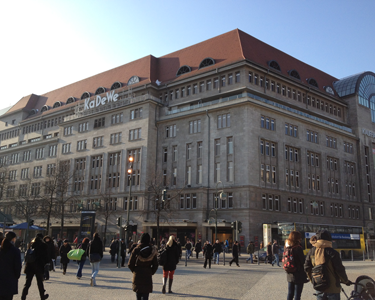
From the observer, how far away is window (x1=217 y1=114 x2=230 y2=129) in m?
51.2

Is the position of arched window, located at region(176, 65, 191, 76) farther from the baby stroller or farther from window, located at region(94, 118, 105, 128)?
the baby stroller

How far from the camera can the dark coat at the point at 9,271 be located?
6793 mm

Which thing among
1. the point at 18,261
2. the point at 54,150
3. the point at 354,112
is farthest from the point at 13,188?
the point at 18,261

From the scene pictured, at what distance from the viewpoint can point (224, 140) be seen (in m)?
50.8

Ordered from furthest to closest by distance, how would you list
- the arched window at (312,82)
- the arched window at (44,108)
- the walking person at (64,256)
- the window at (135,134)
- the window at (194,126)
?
the arched window at (44,108)
the arched window at (312,82)
the window at (135,134)
the window at (194,126)
the walking person at (64,256)

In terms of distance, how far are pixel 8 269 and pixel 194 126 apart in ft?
158

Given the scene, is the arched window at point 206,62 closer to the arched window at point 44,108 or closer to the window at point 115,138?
the window at point 115,138

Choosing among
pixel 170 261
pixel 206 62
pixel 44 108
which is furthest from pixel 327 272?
pixel 44 108

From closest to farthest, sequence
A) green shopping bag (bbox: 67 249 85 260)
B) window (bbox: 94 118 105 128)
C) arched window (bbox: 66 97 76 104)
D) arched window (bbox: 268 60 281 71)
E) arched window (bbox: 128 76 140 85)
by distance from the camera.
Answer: green shopping bag (bbox: 67 249 85 260), arched window (bbox: 268 60 281 71), window (bbox: 94 118 105 128), arched window (bbox: 128 76 140 85), arched window (bbox: 66 97 76 104)

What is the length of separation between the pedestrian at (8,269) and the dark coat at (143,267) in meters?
2.15

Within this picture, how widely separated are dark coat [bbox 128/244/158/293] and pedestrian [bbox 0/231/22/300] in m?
2.15

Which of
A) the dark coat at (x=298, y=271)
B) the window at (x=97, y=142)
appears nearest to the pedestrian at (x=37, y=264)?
the dark coat at (x=298, y=271)

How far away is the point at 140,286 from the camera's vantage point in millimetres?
7355

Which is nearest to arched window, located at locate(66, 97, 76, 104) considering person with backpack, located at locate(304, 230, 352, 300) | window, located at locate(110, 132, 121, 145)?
window, located at locate(110, 132, 121, 145)
